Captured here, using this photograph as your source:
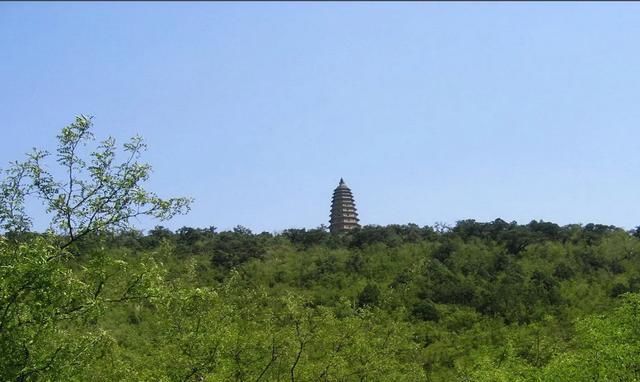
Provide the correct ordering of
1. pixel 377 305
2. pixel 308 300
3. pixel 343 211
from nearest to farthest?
1. pixel 308 300
2. pixel 377 305
3. pixel 343 211

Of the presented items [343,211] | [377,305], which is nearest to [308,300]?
[377,305]

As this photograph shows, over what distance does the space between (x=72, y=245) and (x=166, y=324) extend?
9201 mm

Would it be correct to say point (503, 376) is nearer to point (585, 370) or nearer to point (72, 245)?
point (585, 370)

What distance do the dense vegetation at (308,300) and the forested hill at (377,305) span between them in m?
0.11

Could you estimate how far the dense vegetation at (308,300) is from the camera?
13.3m

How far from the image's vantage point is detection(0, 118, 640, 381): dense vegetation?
13273 mm

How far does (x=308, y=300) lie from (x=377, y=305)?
2165 centimetres

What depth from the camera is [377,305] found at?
50.0 metres

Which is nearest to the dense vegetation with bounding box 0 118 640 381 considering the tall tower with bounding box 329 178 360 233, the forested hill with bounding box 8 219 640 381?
the forested hill with bounding box 8 219 640 381

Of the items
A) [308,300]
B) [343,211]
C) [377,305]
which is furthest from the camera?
[343,211]

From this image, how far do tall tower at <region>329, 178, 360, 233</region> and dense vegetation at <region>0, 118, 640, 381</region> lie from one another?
30835 millimetres

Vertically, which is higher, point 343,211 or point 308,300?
point 343,211

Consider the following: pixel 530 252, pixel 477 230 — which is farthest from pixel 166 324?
pixel 477 230

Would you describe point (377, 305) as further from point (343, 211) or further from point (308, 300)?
point (343, 211)
